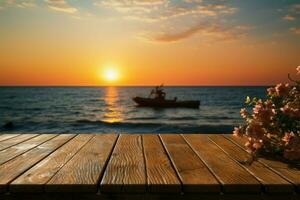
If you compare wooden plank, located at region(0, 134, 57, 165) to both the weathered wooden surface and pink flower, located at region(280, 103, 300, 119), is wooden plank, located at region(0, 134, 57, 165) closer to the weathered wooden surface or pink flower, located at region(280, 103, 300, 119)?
the weathered wooden surface

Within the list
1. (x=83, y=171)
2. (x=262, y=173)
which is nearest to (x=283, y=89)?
(x=262, y=173)

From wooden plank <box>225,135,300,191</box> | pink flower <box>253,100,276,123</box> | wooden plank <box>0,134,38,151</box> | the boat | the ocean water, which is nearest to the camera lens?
wooden plank <box>225,135,300,191</box>

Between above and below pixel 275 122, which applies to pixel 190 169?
below

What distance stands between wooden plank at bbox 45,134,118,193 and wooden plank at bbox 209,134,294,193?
1.03 m

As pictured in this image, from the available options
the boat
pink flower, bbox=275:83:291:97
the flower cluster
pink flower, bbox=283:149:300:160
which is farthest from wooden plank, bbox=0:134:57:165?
the boat

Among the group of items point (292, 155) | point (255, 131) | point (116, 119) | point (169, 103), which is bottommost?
point (116, 119)

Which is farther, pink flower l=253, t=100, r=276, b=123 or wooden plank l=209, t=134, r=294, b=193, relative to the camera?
pink flower l=253, t=100, r=276, b=123

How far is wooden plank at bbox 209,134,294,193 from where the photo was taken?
1737mm

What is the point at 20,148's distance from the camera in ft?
9.18

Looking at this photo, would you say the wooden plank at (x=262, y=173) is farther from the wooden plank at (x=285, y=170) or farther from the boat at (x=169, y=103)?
the boat at (x=169, y=103)

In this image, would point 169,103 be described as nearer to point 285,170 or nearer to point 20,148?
point 20,148

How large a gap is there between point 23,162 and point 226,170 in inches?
60.1

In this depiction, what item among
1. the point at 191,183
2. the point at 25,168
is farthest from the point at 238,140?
the point at 25,168
